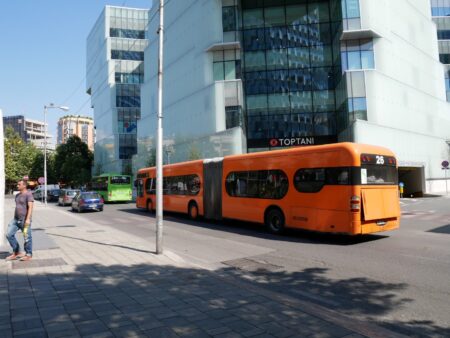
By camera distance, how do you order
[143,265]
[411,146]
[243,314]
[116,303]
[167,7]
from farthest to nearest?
1. [167,7]
2. [411,146]
3. [143,265]
4. [116,303]
5. [243,314]

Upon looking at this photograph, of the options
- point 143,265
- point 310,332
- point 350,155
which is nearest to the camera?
point 310,332

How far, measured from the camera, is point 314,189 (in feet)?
39.6

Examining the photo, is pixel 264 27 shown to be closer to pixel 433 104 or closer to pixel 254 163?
pixel 433 104

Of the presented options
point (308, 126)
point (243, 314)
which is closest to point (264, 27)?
point (308, 126)

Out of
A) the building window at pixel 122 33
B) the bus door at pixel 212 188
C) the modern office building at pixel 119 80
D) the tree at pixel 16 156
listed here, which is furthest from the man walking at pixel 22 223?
the building window at pixel 122 33

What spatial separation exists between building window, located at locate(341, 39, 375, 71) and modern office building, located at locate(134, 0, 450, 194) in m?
0.09

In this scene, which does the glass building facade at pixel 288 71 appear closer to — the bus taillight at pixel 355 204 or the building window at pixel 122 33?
the bus taillight at pixel 355 204

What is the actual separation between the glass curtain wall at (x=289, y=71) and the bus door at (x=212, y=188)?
24944 millimetres

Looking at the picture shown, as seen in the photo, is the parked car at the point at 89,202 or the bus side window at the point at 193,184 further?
the parked car at the point at 89,202

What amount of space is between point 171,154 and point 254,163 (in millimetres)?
33182

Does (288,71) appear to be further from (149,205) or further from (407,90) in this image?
(149,205)

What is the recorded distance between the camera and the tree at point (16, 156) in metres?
67.7

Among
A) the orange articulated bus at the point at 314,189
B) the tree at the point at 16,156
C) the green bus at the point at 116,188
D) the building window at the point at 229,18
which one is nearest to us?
the orange articulated bus at the point at 314,189

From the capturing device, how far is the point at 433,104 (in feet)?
151
